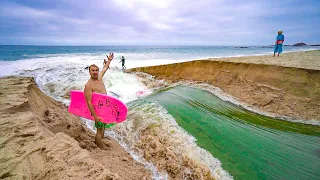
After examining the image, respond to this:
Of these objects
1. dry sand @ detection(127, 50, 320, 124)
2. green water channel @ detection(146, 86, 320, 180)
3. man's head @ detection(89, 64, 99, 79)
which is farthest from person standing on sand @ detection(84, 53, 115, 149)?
dry sand @ detection(127, 50, 320, 124)

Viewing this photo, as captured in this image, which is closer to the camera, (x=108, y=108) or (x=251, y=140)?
(x=108, y=108)

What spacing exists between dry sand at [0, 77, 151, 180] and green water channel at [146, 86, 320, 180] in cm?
193

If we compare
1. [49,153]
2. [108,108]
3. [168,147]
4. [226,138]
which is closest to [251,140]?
[226,138]

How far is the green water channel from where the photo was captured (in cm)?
348

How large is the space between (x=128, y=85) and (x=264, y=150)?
859cm

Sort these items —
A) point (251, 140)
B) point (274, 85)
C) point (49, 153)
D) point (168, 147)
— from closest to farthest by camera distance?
point (49, 153) → point (168, 147) → point (251, 140) → point (274, 85)

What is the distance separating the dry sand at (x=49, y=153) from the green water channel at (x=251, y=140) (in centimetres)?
193

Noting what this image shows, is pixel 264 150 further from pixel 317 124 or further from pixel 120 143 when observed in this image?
pixel 120 143

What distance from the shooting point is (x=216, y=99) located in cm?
778

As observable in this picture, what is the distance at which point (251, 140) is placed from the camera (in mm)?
4508

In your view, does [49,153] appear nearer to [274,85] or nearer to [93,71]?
[93,71]

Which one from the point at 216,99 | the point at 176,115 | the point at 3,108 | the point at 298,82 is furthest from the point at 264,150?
the point at 3,108

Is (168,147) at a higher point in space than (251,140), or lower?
higher

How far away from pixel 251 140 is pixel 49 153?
4.33 metres
